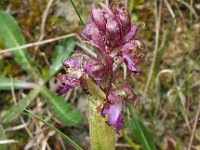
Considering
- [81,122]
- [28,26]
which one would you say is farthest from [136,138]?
[28,26]

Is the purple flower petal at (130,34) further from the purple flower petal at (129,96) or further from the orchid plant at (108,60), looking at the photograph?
the purple flower petal at (129,96)

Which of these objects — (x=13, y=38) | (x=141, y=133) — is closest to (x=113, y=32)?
(x=141, y=133)

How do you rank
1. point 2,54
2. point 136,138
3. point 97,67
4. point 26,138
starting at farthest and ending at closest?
point 2,54, point 26,138, point 136,138, point 97,67

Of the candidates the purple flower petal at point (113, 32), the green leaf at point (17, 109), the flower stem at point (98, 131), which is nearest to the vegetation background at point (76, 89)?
the green leaf at point (17, 109)

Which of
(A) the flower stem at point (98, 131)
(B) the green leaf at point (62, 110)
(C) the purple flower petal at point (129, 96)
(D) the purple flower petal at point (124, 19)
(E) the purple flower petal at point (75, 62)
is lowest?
(B) the green leaf at point (62, 110)

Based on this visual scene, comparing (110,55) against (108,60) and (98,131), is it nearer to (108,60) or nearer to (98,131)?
(108,60)

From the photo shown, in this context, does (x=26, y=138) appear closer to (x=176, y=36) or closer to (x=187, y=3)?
(x=176, y=36)

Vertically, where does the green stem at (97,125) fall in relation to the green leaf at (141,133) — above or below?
above
